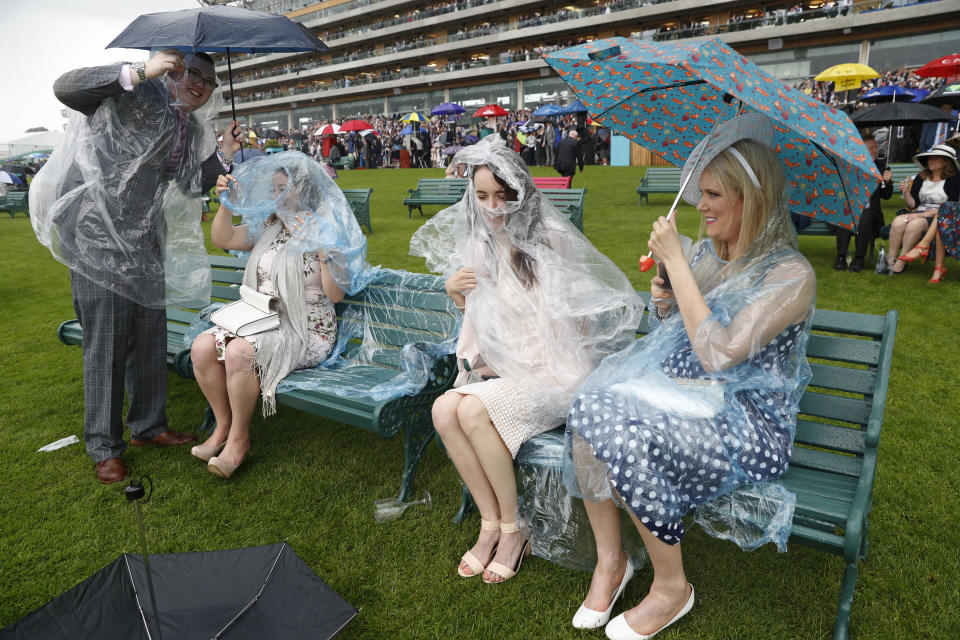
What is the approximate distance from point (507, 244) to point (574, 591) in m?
1.42

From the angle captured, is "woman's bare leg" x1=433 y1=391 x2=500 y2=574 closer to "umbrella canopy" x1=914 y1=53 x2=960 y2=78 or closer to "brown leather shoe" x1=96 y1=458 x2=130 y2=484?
"brown leather shoe" x1=96 y1=458 x2=130 y2=484

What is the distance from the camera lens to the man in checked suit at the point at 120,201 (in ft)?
10.1

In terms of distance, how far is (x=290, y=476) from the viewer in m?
3.47

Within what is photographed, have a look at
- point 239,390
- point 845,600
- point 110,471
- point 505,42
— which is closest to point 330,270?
point 239,390

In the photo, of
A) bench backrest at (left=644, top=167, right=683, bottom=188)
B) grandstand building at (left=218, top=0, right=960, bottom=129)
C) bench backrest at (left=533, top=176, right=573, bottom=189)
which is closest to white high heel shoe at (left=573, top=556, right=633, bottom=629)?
bench backrest at (left=533, top=176, right=573, bottom=189)

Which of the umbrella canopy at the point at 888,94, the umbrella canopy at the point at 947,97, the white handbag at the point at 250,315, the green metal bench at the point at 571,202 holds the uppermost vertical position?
the umbrella canopy at the point at 888,94

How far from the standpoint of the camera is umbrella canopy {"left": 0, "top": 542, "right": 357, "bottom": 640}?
6.51 ft

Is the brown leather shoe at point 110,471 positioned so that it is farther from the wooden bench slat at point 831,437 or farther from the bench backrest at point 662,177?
the bench backrest at point 662,177

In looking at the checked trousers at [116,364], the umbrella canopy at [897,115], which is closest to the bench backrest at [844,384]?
the checked trousers at [116,364]

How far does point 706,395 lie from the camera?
2.22 metres

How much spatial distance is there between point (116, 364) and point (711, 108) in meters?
3.14

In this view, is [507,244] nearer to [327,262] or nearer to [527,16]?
[327,262]

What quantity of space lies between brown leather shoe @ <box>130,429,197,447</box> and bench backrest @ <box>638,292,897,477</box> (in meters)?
3.20

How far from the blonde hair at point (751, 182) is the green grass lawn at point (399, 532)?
135 cm
